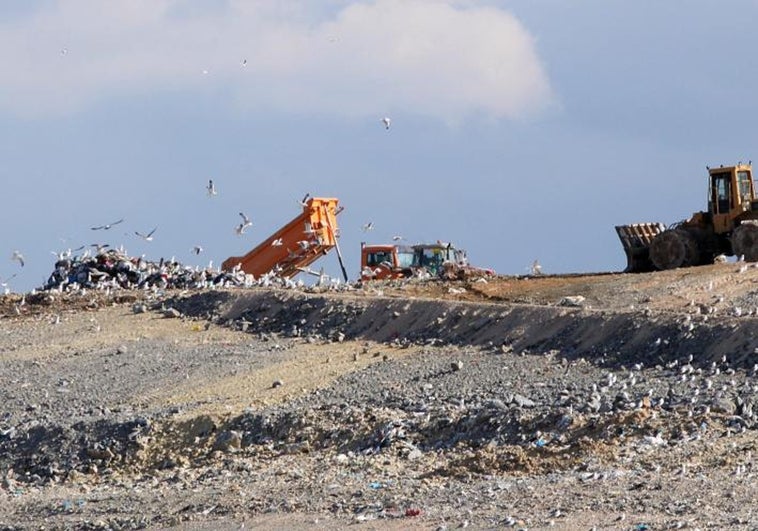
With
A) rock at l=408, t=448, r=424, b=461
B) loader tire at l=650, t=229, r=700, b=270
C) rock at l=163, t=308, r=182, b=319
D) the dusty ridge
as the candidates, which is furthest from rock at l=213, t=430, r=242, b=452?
loader tire at l=650, t=229, r=700, b=270

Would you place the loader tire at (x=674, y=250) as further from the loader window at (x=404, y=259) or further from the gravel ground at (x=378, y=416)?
the loader window at (x=404, y=259)

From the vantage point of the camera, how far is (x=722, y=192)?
32625 millimetres

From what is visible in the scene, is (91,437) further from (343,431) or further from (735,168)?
(735,168)

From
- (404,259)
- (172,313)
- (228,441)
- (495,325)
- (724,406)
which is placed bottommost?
(228,441)

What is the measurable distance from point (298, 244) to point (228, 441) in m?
19.1

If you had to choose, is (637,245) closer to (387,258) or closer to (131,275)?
(387,258)

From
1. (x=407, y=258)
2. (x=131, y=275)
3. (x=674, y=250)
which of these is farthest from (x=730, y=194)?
(x=131, y=275)

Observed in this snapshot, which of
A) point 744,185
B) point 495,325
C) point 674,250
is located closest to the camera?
point 495,325

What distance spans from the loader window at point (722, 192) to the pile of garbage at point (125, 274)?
30.6 ft

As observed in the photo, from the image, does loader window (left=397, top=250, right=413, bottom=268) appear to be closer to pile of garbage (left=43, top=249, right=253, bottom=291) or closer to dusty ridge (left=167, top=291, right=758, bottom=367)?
pile of garbage (left=43, top=249, right=253, bottom=291)

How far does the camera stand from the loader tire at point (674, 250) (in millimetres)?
32250

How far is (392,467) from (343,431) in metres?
1.98

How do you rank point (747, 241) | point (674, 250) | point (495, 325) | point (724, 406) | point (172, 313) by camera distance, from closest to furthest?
point (724, 406)
point (495, 325)
point (172, 313)
point (747, 241)
point (674, 250)

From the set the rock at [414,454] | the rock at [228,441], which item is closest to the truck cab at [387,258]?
the rock at [228,441]
